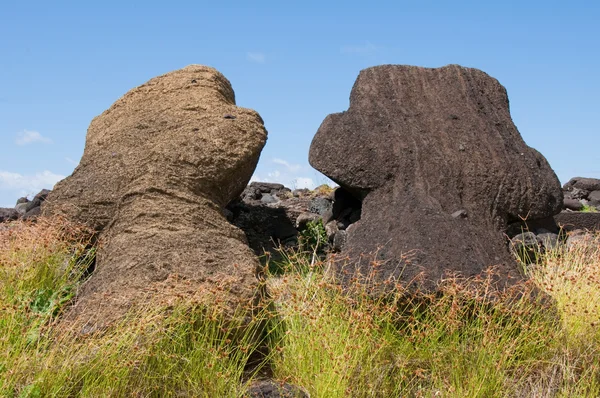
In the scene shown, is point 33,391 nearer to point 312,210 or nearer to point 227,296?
point 227,296

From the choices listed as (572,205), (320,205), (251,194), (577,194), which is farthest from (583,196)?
(320,205)

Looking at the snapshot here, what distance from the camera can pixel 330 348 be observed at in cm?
444

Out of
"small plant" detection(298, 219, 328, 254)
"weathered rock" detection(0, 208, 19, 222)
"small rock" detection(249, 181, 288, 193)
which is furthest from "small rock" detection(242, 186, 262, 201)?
"weathered rock" detection(0, 208, 19, 222)

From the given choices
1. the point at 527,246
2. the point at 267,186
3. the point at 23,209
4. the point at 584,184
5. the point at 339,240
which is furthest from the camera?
the point at 584,184

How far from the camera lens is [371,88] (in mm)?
8188

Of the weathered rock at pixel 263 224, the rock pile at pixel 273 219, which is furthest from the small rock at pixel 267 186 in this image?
the weathered rock at pixel 263 224

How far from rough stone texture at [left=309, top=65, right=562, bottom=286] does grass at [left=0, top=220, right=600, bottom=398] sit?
71 centimetres

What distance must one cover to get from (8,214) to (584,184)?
37.5 ft

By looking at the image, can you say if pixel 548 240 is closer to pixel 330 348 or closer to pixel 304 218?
pixel 304 218

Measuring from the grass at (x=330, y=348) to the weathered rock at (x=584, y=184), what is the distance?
10042mm

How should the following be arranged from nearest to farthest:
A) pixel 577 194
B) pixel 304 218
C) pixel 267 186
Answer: pixel 304 218, pixel 267 186, pixel 577 194

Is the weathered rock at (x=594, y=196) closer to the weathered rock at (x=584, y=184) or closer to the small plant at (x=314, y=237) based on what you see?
the weathered rock at (x=584, y=184)

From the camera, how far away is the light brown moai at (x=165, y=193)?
5.41 m

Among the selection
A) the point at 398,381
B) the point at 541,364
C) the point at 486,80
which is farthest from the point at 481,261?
the point at 486,80
